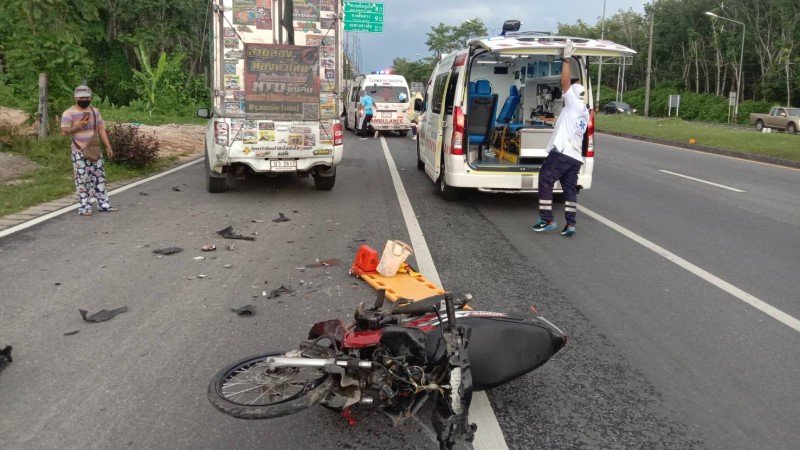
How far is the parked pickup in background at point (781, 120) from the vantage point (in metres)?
37.4

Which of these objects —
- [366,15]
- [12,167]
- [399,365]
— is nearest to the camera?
[399,365]

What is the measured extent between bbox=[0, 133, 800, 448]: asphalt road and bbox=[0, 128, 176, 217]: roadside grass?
118cm

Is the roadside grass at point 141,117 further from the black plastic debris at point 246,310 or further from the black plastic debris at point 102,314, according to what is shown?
the black plastic debris at point 246,310

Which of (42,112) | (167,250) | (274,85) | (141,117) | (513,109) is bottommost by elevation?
(167,250)

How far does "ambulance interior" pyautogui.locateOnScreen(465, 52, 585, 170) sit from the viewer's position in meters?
10.0

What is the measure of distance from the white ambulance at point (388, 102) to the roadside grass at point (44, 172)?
10.3 meters

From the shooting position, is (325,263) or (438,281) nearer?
(438,281)

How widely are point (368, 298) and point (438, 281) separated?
0.81 meters

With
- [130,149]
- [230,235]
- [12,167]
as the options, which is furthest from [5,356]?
[12,167]

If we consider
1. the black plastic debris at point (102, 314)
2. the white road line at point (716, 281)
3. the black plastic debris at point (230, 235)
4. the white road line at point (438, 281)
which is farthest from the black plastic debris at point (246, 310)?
the white road line at point (716, 281)

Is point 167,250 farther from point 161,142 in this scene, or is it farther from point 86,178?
point 161,142

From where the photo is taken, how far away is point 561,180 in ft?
27.4

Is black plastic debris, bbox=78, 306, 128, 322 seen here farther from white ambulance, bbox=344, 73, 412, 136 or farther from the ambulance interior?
white ambulance, bbox=344, 73, 412, 136

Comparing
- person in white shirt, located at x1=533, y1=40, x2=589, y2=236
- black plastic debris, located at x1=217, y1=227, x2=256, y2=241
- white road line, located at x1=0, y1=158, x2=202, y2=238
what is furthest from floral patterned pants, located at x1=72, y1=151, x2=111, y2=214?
person in white shirt, located at x1=533, y1=40, x2=589, y2=236
